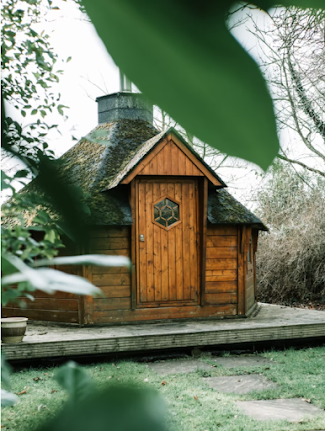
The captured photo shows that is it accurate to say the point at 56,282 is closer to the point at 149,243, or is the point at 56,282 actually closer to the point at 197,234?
the point at 149,243

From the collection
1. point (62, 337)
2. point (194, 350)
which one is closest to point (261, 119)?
point (62, 337)

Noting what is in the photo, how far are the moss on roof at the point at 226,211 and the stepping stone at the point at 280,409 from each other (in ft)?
9.55

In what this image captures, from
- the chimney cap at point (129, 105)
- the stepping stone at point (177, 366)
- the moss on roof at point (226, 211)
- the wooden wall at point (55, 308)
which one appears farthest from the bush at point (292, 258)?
the chimney cap at point (129, 105)

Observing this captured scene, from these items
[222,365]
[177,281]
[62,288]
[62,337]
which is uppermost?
[62,288]

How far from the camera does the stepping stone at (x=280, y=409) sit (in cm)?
411

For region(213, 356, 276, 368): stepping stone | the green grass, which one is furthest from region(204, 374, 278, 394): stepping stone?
region(213, 356, 276, 368): stepping stone

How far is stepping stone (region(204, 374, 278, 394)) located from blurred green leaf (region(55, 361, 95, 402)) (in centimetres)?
495

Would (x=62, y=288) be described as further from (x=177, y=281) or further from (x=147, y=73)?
(x=177, y=281)

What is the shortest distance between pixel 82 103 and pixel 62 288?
0.67 feet

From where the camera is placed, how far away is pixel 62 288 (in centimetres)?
22

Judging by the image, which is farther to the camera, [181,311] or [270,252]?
[270,252]

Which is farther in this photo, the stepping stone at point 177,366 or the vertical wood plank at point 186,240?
the vertical wood plank at point 186,240

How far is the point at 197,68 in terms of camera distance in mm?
203

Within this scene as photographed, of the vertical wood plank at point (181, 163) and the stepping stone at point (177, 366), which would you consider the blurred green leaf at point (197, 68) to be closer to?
the stepping stone at point (177, 366)
